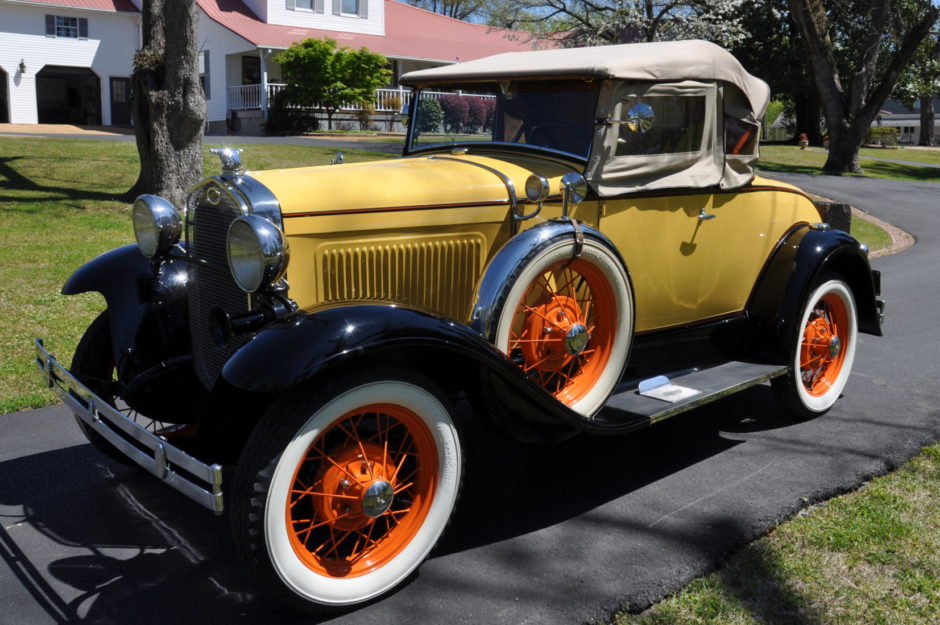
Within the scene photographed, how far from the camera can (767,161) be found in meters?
25.0

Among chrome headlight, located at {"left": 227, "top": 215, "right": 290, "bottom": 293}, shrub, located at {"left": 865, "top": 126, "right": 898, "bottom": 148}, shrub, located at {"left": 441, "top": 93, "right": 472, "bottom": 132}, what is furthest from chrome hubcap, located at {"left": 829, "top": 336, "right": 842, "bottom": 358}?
shrub, located at {"left": 865, "top": 126, "right": 898, "bottom": 148}

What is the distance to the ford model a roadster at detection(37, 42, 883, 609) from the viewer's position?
2.94 metres

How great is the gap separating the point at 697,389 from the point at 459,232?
4.68 feet

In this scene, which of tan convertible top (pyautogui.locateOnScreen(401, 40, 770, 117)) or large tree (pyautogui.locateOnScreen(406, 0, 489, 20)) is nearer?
tan convertible top (pyautogui.locateOnScreen(401, 40, 770, 117))

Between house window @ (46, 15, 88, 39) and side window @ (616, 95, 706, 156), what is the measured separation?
2988 cm

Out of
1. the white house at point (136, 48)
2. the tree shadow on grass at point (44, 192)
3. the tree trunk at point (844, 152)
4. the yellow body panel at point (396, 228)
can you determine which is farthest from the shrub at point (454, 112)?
the white house at point (136, 48)

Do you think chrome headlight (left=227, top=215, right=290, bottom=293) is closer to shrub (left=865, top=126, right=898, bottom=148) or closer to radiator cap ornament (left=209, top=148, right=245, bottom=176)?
radiator cap ornament (left=209, top=148, right=245, bottom=176)

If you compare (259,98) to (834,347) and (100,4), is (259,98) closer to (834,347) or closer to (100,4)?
(100,4)

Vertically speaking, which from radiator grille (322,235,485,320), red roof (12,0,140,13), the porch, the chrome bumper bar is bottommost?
the chrome bumper bar

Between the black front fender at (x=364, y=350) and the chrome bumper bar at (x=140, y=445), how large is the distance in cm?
30

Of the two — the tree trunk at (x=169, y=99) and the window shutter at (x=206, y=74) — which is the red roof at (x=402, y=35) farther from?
the tree trunk at (x=169, y=99)

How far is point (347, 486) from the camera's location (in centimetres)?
301

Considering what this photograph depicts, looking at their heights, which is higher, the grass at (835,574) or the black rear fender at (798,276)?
the black rear fender at (798,276)

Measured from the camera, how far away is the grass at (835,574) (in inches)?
118
